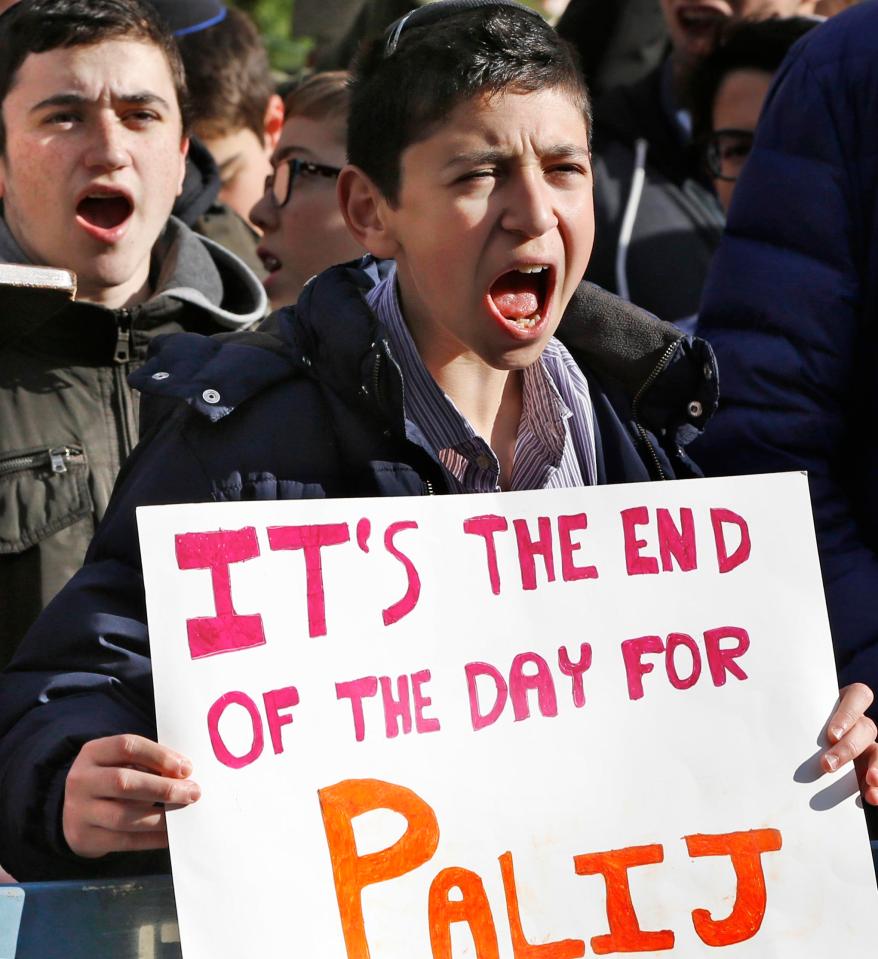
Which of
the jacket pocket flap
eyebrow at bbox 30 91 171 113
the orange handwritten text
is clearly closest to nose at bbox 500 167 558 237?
the orange handwritten text

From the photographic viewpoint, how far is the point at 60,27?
2924 mm

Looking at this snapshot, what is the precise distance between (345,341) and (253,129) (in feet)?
8.60

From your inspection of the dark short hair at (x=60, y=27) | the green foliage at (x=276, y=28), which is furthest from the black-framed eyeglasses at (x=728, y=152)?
the green foliage at (x=276, y=28)

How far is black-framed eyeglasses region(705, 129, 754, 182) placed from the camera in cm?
371

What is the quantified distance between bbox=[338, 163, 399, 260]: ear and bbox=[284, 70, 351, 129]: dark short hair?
4.55 ft

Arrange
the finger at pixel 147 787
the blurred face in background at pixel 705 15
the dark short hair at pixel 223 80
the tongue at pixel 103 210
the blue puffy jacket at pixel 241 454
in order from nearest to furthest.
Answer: the finger at pixel 147 787, the blue puffy jacket at pixel 241 454, the tongue at pixel 103 210, the blurred face in background at pixel 705 15, the dark short hair at pixel 223 80

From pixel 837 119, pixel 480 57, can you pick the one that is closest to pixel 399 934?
pixel 480 57

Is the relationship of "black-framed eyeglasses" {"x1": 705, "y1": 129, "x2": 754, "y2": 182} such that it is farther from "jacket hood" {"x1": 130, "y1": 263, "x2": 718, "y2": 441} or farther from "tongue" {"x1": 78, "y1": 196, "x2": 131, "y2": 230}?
"jacket hood" {"x1": 130, "y1": 263, "x2": 718, "y2": 441}

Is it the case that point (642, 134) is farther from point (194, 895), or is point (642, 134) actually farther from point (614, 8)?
point (194, 895)

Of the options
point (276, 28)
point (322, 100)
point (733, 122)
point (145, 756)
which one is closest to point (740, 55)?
point (733, 122)

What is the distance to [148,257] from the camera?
10.2 ft

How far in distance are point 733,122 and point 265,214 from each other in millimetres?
1163

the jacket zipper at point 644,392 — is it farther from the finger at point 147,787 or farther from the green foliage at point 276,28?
the green foliage at point 276,28

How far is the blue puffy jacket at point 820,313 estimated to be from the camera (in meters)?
2.28
